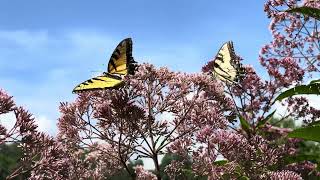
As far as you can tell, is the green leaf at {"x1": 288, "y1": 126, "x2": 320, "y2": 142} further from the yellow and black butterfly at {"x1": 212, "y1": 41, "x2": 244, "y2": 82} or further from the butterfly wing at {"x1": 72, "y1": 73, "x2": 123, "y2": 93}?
the yellow and black butterfly at {"x1": 212, "y1": 41, "x2": 244, "y2": 82}

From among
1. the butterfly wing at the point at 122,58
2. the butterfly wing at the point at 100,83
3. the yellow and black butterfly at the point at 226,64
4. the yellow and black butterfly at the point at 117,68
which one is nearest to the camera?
the butterfly wing at the point at 100,83

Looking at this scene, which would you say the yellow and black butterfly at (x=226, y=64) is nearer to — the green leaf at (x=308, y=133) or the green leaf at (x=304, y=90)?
the green leaf at (x=304, y=90)

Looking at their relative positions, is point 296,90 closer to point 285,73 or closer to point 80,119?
point 80,119

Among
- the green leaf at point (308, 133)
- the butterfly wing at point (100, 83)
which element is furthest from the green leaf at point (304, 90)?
the butterfly wing at point (100, 83)

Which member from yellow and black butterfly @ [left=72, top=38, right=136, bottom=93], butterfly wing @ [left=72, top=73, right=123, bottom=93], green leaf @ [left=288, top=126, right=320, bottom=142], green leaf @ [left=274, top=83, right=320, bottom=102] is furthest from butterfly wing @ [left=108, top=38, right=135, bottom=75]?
green leaf @ [left=288, top=126, right=320, bottom=142]

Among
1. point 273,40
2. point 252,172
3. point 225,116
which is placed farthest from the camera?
point 273,40

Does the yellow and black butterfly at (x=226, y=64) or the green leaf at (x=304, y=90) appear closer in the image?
the green leaf at (x=304, y=90)

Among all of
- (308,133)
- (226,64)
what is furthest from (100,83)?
(226,64)

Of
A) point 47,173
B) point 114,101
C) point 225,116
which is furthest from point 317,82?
point 47,173
